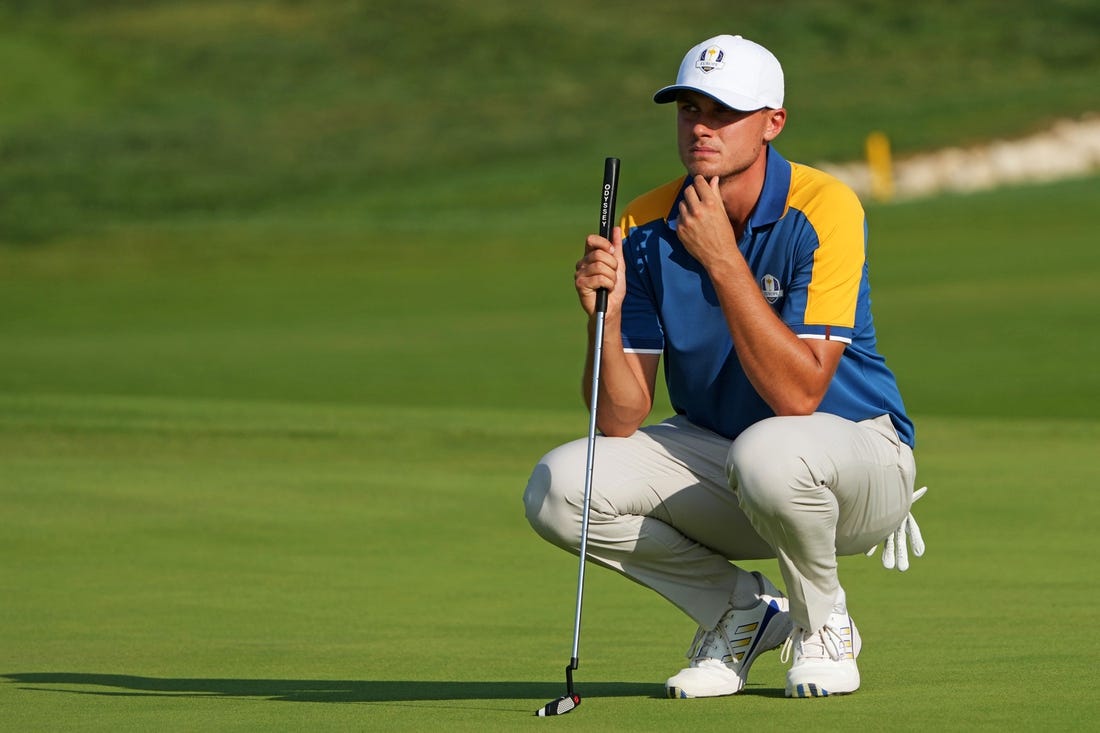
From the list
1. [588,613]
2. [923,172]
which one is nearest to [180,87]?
[923,172]

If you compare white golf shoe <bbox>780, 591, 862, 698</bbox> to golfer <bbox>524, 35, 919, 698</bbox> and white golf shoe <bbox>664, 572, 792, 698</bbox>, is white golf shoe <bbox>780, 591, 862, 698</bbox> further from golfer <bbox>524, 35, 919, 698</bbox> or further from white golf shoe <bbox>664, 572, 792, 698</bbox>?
white golf shoe <bbox>664, 572, 792, 698</bbox>

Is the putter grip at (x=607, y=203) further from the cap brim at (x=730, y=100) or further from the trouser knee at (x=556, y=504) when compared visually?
the trouser knee at (x=556, y=504)

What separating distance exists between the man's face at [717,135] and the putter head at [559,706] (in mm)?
1319

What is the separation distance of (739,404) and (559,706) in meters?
1.00

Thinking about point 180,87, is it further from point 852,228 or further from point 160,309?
point 852,228

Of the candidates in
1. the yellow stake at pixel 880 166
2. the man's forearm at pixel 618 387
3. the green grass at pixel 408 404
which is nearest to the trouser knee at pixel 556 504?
the man's forearm at pixel 618 387

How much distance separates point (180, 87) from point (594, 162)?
12253 mm

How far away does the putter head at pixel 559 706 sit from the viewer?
Answer: 417 cm

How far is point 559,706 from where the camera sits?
165 inches

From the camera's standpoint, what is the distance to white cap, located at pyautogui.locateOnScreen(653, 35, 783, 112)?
465cm

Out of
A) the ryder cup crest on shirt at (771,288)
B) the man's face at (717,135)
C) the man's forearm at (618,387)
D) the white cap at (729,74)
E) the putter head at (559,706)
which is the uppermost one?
the white cap at (729,74)

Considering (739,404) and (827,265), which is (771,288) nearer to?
(827,265)

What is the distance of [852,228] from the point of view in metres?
4.66

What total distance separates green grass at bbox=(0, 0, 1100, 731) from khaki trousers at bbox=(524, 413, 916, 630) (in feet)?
0.93
